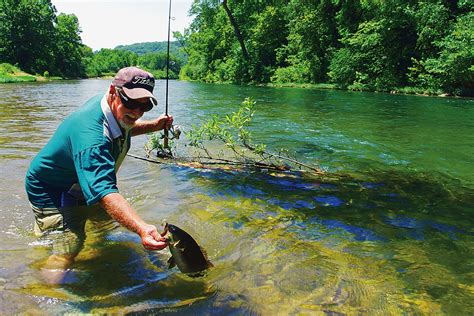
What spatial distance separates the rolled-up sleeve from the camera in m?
2.78

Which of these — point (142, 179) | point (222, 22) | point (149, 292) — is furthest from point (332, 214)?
point (222, 22)

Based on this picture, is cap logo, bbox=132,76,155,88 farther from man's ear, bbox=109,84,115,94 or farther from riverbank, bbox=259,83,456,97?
riverbank, bbox=259,83,456,97

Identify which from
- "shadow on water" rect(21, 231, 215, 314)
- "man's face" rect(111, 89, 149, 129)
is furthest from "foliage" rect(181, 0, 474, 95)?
"man's face" rect(111, 89, 149, 129)

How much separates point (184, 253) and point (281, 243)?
163 cm

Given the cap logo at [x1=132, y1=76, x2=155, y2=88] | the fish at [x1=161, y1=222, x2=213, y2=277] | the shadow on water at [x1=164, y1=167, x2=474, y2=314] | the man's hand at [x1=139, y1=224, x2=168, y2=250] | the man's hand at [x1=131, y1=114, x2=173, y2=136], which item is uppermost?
the cap logo at [x1=132, y1=76, x2=155, y2=88]

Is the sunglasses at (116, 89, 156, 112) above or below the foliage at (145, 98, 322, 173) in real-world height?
above

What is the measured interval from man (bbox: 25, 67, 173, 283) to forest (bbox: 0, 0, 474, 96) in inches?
349

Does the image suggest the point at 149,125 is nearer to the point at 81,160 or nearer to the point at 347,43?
the point at 81,160

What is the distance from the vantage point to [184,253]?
3518mm

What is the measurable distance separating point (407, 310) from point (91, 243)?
11.4ft

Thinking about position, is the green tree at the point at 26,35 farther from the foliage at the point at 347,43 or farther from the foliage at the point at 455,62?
the foliage at the point at 455,62

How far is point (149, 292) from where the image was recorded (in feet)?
11.9

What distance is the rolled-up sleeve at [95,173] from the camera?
278 cm

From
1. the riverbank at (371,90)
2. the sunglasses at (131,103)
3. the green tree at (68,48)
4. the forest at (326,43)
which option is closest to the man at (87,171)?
the sunglasses at (131,103)
